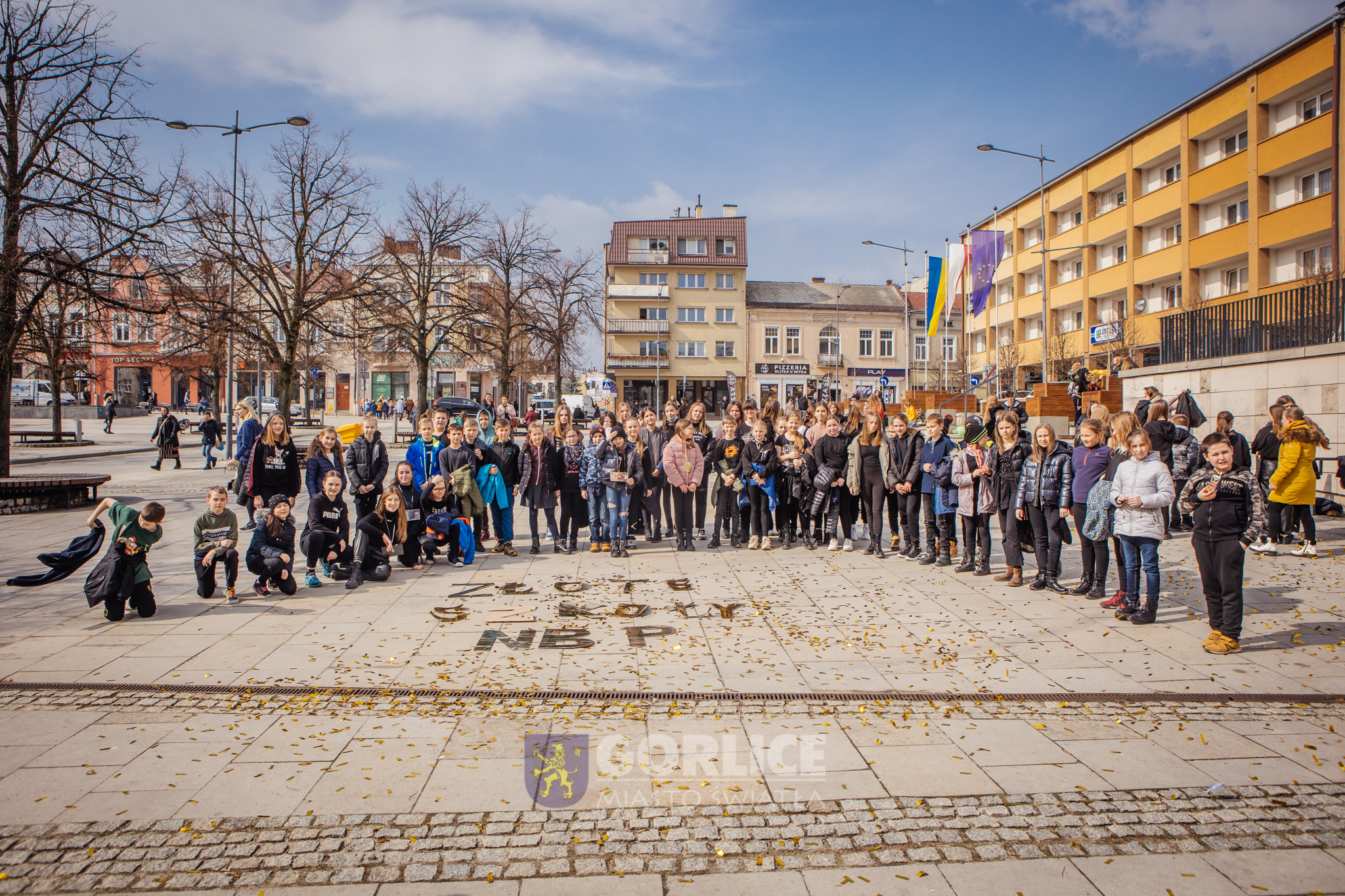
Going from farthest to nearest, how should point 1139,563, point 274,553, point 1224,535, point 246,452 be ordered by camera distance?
1. point 246,452
2. point 274,553
3. point 1139,563
4. point 1224,535

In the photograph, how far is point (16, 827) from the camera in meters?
3.76

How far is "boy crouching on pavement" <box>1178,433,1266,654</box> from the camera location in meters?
6.30

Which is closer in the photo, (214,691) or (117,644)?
(214,691)

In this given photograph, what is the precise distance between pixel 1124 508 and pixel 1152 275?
3702 cm

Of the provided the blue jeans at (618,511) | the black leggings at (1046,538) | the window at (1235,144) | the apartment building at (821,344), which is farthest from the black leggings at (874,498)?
the apartment building at (821,344)

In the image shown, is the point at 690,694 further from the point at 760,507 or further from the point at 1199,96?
the point at 1199,96

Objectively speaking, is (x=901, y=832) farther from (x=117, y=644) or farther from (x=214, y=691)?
(x=117, y=644)

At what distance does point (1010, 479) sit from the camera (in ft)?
29.1

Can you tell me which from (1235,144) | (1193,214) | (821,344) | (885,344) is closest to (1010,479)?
(1193,214)

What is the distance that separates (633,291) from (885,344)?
2141 cm

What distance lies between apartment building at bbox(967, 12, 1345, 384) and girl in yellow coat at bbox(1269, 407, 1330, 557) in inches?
700

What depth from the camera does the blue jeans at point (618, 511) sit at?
10.4 metres

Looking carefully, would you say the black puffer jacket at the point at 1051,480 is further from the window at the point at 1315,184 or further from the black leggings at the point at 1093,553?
the window at the point at 1315,184

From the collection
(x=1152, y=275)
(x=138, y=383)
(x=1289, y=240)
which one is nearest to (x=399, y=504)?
(x=1289, y=240)
